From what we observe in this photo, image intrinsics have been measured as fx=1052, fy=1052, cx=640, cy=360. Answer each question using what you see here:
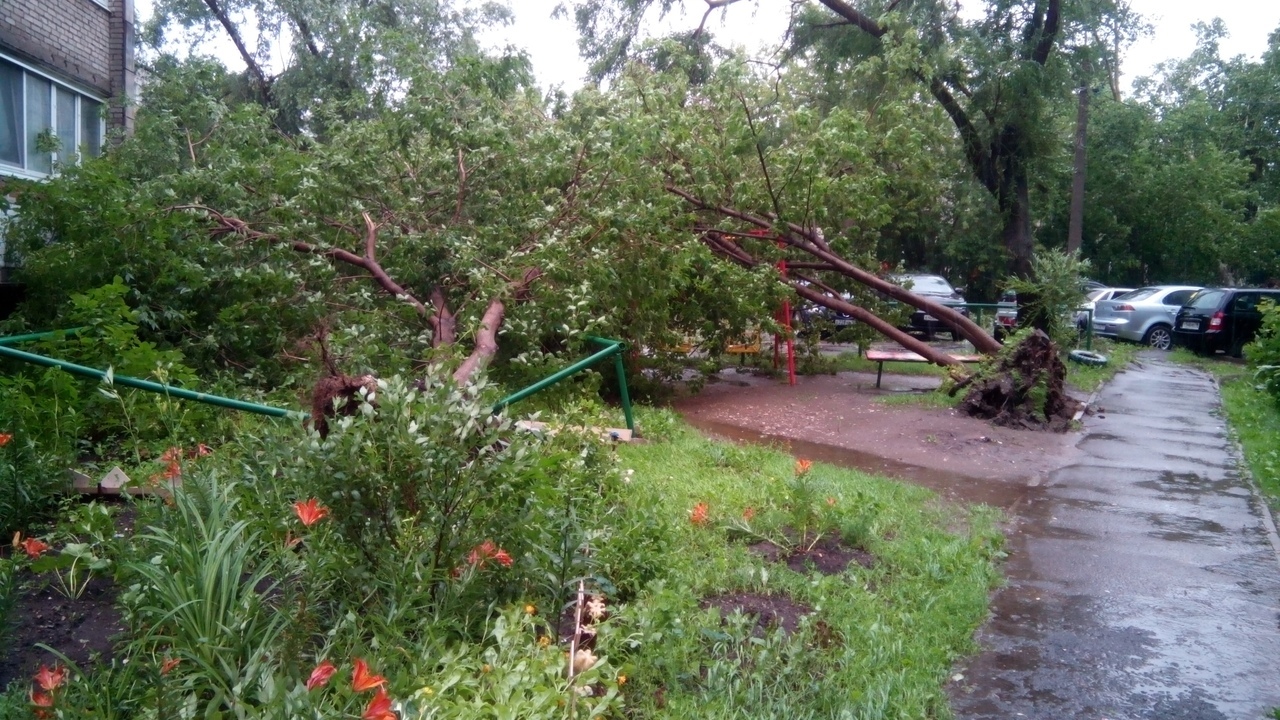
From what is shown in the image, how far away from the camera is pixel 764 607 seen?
4.86m

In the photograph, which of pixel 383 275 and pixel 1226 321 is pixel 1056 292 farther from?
pixel 383 275

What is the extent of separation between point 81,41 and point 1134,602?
502 inches

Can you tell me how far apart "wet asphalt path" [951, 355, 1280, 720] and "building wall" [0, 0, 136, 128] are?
11011 mm

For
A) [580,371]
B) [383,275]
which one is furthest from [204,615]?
[383,275]

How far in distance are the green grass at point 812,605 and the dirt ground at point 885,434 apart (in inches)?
50.6

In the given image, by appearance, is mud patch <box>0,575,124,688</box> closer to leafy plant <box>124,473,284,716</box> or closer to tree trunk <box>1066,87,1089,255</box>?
leafy plant <box>124,473,284,716</box>

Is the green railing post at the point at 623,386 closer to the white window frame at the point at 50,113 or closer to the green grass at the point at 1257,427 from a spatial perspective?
the green grass at the point at 1257,427

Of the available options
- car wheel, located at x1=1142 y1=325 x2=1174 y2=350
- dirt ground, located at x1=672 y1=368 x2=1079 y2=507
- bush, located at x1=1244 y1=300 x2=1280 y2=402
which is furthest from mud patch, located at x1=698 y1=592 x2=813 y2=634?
car wheel, located at x1=1142 y1=325 x2=1174 y2=350

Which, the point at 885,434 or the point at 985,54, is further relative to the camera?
the point at 985,54

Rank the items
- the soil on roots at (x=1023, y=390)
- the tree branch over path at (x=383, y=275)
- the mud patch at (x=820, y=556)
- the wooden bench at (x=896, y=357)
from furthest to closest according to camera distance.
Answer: the wooden bench at (x=896, y=357), the soil on roots at (x=1023, y=390), the tree branch over path at (x=383, y=275), the mud patch at (x=820, y=556)

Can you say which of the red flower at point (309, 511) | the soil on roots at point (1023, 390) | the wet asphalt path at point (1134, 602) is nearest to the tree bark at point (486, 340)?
the red flower at point (309, 511)

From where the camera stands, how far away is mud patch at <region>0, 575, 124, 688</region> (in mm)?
3590

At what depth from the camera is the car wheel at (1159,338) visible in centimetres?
2350

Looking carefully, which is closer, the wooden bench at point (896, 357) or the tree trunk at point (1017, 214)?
the wooden bench at point (896, 357)
